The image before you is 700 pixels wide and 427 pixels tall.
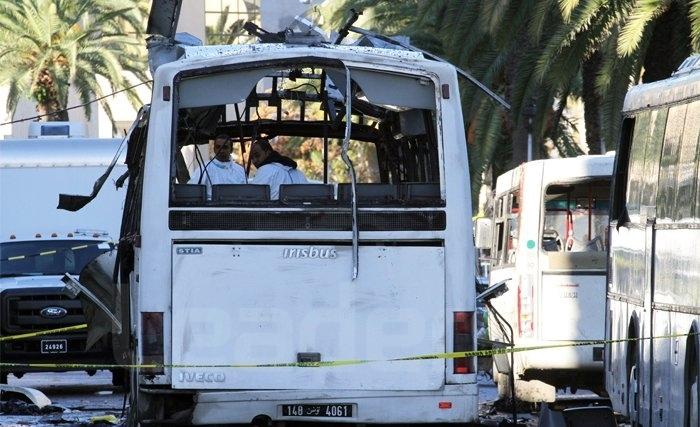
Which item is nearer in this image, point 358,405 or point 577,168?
point 358,405

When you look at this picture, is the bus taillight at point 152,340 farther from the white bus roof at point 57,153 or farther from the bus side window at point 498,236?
the white bus roof at point 57,153

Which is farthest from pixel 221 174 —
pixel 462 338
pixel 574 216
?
pixel 574 216

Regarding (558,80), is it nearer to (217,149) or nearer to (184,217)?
(217,149)

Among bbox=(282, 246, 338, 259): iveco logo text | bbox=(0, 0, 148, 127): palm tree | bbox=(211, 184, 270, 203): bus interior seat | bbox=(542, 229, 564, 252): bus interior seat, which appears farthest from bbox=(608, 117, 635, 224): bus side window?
bbox=(0, 0, 148, 127): palm tree

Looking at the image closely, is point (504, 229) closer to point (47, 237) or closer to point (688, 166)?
point (47, 237)

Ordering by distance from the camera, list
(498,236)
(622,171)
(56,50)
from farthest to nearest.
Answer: (56,50) → (498,236) → (622,171)

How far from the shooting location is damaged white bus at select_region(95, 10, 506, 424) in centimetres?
1073

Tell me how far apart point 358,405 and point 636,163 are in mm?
3708

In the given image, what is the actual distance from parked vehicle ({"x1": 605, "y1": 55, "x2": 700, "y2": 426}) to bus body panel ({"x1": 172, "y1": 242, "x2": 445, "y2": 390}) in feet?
5.08

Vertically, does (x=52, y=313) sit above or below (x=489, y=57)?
below

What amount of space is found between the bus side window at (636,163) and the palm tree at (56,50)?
1195 inches

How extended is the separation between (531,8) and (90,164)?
7848 millimetres

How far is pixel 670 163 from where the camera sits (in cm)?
1148

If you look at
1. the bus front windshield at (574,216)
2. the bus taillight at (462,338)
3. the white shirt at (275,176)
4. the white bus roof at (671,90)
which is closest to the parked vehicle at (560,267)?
the bus front windshield at (574,216)
